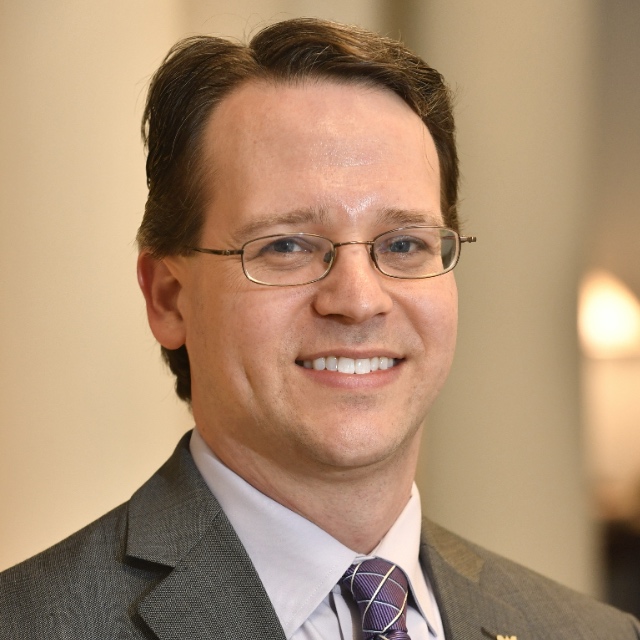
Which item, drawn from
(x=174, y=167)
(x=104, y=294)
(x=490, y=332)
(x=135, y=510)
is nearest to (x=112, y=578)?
(x=135, y=510)

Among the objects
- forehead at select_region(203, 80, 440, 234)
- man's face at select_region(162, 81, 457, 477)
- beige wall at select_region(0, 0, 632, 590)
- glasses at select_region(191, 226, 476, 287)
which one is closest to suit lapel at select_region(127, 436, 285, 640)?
man's face at select_region(162, 81, 457, 477)

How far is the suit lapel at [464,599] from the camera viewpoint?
2.10m

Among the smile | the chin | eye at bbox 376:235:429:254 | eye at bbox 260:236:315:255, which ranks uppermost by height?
eye at bbox 260:236:315:255

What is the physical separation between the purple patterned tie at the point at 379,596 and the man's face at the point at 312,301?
0.21 meters

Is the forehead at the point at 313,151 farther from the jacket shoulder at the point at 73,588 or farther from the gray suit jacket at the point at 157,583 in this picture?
the jacket shoulder at the point at 73,588

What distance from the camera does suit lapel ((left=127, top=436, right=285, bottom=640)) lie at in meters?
1.78

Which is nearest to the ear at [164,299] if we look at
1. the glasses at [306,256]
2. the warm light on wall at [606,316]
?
the glasses at [306,256]

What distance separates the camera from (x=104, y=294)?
9.97ft

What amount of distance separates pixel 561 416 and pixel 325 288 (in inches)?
92.5

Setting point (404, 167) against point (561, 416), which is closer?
point (404, 167)

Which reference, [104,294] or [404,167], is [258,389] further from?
[104,294]

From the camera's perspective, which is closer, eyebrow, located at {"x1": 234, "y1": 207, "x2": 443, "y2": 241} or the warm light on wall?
eyebrow, located at {"x1": 234, "y1": 207, "x2": 443, "y2": 241}

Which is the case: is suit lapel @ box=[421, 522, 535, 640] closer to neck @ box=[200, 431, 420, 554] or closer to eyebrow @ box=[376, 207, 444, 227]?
neck @ box=[200, 431, 420, 554]

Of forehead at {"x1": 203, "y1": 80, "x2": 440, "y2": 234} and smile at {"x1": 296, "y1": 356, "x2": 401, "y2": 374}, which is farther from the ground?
forehead at {"x1": 203, "y1": 80, "x2": 440, "y2": 234}
